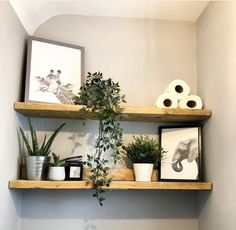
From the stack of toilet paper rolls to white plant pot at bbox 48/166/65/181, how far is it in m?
0.70

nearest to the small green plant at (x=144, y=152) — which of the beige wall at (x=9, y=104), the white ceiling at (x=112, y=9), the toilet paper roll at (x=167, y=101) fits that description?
the toilet paper roll at (x=167, y=101)

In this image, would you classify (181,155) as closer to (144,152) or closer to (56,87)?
(144,152)

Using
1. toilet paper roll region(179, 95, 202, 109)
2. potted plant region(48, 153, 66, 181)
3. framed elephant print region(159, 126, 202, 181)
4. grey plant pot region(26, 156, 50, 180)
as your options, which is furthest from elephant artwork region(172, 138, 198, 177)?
grey plant pot region(26, 156, 50, 180)

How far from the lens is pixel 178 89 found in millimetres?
1938

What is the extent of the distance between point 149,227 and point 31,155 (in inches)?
34.1

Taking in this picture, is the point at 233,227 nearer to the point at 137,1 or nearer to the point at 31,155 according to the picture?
the point at 31,155

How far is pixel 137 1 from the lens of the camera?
1.93 metres

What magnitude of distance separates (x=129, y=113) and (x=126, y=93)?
11.3 inches

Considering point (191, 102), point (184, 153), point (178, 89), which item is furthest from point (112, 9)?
point (184, 153)

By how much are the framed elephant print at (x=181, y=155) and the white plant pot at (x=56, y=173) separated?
61 cm

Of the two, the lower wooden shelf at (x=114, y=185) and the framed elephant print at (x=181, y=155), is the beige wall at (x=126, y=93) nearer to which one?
the framed elephant print at (x=181, y=155)

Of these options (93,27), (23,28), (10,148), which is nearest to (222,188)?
(10,148)

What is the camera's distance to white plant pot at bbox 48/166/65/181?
1.72 m

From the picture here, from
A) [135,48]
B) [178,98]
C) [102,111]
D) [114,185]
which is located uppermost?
[135,48]
